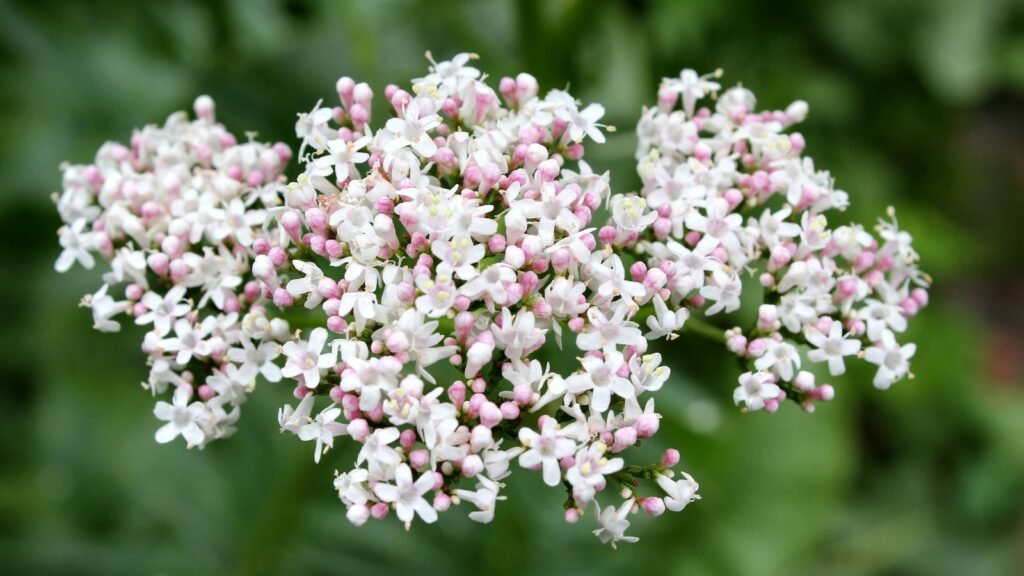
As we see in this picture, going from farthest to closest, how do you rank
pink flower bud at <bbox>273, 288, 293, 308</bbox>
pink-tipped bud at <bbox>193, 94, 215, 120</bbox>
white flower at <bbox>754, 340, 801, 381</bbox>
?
pink-tipped bud at <bbox>193, 94, 215, 120</bbox> < white flower at <bbox>754, 340, 801, 381</bbox> < pink flower bud at <bbox>273, 288, 293, 308</bbox>

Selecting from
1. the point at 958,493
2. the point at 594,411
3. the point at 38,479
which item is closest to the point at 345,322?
the point at 594,411

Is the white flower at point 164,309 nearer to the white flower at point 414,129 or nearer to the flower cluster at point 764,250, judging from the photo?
the white flower at point 414,129

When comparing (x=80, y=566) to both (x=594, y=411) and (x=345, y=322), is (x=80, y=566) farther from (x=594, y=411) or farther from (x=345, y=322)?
(x=594, y=411)

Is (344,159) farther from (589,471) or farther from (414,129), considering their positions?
(589,471)

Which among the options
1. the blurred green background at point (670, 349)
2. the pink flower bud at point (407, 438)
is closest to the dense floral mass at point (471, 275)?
the pink flower bud at point (407, 438)

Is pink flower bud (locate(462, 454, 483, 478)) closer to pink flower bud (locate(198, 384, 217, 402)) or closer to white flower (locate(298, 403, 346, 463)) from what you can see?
white flower (locate(298, 403, 346, 463))

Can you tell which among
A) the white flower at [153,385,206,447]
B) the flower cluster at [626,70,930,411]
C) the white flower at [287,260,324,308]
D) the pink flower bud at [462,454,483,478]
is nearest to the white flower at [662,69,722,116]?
the flower cluster at [626,70,930,411]
